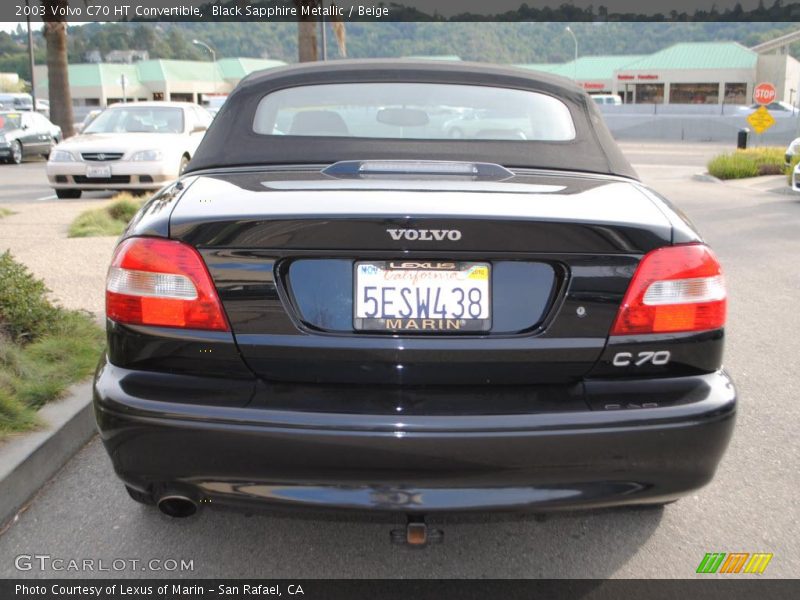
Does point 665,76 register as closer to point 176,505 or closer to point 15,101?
point 15,101

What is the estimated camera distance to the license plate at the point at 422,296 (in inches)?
93.0

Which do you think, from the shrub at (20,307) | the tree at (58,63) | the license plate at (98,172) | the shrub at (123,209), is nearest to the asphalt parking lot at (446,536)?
the shrub at (20,307)

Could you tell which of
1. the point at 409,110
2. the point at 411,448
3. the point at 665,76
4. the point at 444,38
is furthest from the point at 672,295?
the point at 444,38

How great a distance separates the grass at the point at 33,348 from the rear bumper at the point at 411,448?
1564 millimetres

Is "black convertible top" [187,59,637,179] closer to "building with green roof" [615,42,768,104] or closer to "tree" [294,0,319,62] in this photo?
"tree" [294,0,319,62]

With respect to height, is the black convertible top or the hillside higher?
the hillside

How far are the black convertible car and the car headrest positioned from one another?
100 cm

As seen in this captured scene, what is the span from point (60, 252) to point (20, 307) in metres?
3.75

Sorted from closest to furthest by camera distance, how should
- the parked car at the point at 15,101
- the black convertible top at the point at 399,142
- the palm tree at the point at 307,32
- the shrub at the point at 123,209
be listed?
the black convertible top at the point at 399,142 < the shrub at the point at 123,209 < the palm tree at the point at 307,32 < the parked car at the point at 15,101

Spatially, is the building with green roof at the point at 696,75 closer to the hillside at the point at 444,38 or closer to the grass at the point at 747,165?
the hillside at the point at 444,38

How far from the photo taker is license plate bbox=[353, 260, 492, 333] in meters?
2.36

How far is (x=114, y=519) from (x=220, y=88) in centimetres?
9711

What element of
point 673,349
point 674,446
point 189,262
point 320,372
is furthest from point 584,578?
point 189,262

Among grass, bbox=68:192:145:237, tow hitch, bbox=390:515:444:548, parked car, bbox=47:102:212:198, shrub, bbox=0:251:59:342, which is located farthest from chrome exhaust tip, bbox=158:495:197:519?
parked car, bbox=47:102:212:198
